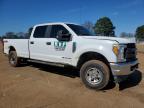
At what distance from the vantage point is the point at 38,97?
5.48 metres

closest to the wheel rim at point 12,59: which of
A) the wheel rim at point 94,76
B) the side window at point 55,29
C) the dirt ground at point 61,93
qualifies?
the dirt ground at point 61,93

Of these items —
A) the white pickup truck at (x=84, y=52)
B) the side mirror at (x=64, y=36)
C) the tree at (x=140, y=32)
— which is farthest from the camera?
the tree at (x=140, y=32)

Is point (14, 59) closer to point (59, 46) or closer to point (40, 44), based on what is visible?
point (40, 44)

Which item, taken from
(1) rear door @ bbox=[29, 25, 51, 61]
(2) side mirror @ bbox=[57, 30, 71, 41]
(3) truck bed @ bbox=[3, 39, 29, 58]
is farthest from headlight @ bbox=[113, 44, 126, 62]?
(3) truck bed @ bbox=[3, 39, 29, 58]

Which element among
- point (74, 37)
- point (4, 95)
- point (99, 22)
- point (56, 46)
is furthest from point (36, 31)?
point (99, 22)

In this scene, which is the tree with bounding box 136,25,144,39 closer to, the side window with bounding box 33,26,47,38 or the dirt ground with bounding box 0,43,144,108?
the dirt ground with bounding box 0,43,144,108

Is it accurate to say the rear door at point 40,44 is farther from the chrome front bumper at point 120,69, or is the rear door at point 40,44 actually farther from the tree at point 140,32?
the tree at point 140,32

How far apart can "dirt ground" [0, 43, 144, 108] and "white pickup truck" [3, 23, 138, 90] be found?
490 mm

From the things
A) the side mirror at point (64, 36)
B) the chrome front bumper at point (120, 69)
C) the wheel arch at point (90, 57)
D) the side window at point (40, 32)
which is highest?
the side window at point (40, 32)

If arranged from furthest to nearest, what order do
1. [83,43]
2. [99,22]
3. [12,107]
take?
1. [99,22]
2. [83,43]
3. [12,107]

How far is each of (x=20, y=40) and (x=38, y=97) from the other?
180 inches

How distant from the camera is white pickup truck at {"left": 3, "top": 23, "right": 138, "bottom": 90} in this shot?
5.96m

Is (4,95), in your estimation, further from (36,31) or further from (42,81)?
(36,31)

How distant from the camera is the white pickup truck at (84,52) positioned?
596 centimetres
